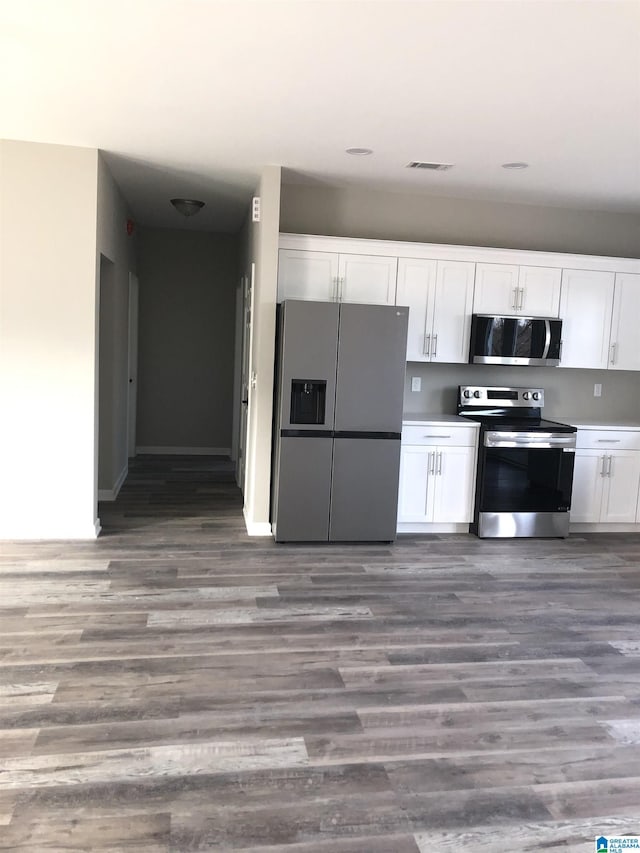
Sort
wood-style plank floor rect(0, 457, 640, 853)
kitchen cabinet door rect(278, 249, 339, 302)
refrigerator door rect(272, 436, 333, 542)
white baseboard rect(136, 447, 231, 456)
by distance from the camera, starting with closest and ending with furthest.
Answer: wood-style plank floor rect(0, 457, 640, 853)
refrigerator door rect(272, 436, 333, 542)
kitchen cabinet door rect(278, 249, 339, 302)
white baseboard rect(136, 447, 231, 456)

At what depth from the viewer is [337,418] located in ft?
16.3

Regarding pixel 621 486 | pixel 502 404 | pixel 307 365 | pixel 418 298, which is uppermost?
pixel 418 298

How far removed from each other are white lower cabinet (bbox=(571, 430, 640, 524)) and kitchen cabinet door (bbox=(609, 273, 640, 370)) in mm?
657

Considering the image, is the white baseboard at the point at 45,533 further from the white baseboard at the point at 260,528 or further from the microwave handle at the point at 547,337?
the microwave handle at the point at 547,337

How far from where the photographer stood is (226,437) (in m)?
8.62

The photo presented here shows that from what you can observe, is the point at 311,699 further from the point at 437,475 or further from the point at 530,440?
the point at 530,440

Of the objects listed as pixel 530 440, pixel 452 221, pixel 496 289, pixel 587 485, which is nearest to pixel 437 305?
pixel 496 289

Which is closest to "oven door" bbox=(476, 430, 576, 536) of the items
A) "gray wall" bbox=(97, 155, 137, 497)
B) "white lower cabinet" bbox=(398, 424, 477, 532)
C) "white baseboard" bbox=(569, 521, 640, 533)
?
"white lower cabinet" bbox=(398, 424, 477, 532)

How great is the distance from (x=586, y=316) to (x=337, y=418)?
7.79 feet

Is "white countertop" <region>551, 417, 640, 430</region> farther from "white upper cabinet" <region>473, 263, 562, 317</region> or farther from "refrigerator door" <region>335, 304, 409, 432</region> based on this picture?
"refrigerator door" <region>335, 304, 409, 432</region>

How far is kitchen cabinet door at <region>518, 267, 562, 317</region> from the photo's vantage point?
18.5 feet

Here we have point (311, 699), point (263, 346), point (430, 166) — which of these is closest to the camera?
point (311, 699)

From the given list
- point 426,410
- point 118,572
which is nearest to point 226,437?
point 426,410

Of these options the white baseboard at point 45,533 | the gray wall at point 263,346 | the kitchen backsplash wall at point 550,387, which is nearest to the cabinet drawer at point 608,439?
the kitchen backsplash wall at point 550,387
